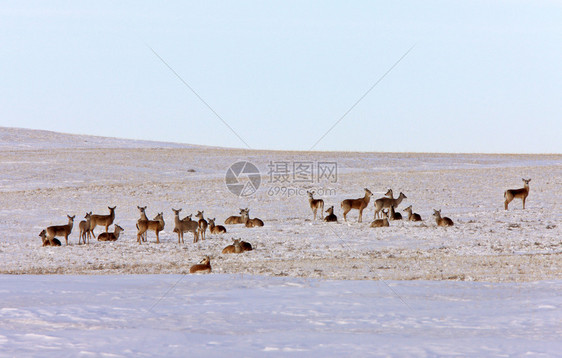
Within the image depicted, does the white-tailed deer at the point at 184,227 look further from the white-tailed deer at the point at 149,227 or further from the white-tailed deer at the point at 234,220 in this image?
the white-tailed deer at the point at 234,220

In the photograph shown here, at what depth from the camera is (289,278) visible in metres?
14.1

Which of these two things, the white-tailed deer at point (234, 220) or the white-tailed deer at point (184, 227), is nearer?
the white-tailed deer at point (184, 227)

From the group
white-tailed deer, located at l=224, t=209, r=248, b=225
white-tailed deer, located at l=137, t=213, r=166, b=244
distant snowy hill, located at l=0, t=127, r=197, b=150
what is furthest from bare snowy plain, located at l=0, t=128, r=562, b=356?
distant snowy hill, located at l=0, t=127, r=197, b=150

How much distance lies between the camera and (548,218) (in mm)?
26250

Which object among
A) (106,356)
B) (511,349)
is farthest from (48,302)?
(511,349)

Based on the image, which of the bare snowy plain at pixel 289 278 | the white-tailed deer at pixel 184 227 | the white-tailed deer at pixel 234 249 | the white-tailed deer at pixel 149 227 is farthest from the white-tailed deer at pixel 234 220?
the white-tailed deer at pixel 234 249

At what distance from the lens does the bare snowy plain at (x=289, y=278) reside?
8680 mm

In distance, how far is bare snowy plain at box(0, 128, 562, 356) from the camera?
28.5 ft

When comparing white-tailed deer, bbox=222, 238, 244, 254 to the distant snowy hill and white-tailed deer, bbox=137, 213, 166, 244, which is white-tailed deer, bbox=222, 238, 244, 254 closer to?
white-tailed deer, bbox=137, 213, 166, 244

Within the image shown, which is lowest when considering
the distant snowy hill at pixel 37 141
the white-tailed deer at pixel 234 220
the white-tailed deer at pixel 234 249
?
the white-tailed deer at pixel 234 249

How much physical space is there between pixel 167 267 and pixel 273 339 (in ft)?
29.2

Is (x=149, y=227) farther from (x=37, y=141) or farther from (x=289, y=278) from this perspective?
(x=37, y=141)

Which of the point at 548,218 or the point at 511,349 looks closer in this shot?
the point at 511,349

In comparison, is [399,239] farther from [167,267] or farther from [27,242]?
[27,242]
